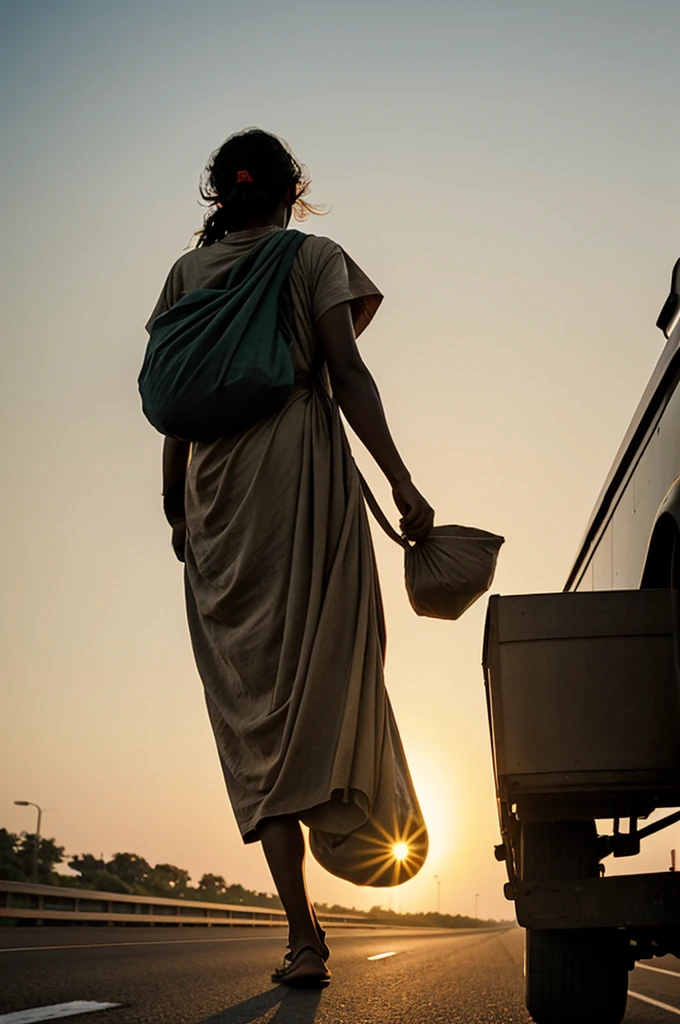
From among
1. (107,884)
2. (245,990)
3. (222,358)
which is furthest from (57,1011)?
(107,884)

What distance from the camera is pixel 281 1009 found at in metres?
3.49

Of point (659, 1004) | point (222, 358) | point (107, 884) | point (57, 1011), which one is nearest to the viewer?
point (57, 1011)

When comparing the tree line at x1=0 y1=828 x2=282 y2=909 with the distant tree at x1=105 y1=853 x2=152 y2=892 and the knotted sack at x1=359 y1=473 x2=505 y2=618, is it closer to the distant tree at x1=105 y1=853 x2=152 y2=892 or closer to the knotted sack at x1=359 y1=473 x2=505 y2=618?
the distant tree at x1=105 y1=853 x2=152 y2=892

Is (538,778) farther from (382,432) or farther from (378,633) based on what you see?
(382,432)

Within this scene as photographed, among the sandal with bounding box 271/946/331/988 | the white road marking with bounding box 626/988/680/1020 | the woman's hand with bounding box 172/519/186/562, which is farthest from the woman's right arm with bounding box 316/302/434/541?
the white road marking with bounding box 626/988/680/1020

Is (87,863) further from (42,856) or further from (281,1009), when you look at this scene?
(281,1009)

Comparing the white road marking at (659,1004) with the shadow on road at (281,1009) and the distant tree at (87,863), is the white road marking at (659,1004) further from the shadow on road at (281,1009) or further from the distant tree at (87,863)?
the distant tree at (87,863)

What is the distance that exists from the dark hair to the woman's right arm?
0.54m

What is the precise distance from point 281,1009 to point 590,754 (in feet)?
3.68

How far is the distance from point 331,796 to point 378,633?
0.55 m

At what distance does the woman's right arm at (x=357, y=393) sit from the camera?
384cm

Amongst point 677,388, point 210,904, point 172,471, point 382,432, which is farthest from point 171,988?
point 210,904

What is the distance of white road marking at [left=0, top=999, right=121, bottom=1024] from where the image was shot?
3.22 m

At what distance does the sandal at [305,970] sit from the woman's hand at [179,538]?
1.35 meters
